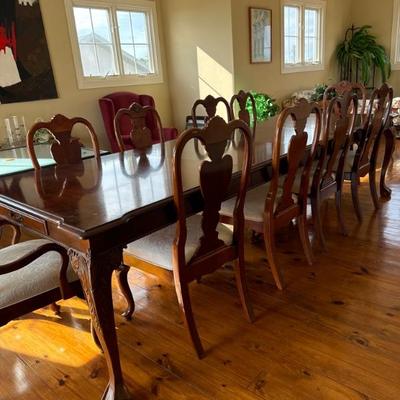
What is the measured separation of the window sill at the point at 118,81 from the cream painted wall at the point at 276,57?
117 cm

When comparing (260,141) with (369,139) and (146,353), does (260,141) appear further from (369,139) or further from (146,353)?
(146,353)

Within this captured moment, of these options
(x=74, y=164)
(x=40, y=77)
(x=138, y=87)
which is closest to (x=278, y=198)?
(x=74, y=164)

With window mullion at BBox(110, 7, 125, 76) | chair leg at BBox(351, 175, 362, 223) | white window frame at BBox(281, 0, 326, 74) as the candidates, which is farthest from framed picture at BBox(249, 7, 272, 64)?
chair leg at BBox(351, 175, 362, 223)

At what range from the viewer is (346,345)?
5.40ft

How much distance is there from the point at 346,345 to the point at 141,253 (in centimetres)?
99

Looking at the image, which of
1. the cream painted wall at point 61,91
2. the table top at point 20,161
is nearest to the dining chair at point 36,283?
the table top at point 20,161

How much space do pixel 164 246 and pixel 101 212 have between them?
1.49ft

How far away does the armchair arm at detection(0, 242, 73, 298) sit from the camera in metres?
1.31

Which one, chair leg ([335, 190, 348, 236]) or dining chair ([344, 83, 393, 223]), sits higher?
dining chair ([344, 83, 393, 223])

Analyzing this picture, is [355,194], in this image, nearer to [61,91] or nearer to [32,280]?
[32,280]

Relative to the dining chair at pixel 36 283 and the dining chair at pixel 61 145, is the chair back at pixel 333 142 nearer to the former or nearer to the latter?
the dining chair at pixel 61 145

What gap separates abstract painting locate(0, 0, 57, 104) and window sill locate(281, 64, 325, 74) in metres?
3.50

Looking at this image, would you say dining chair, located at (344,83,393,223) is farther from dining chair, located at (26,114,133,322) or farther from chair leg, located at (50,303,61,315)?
chair leg, located at (50,303,61,315)

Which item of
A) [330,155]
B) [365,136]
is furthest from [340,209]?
[365,136]
